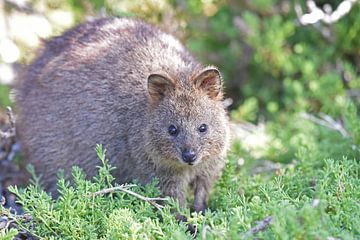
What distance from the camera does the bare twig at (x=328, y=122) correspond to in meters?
6.54

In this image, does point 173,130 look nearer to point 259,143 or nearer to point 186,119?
point 186,119

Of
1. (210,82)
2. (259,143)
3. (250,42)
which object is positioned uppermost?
(210,82)

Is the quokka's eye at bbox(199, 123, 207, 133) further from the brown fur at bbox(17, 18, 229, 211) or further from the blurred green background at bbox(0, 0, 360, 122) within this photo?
the blurred green background at bbox(0, 0, 360, 122)

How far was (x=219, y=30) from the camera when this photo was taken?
8195mm

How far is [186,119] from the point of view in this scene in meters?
5.34

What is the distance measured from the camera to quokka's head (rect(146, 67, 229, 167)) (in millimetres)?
5309

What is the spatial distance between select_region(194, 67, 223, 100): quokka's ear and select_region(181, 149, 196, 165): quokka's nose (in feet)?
1.88

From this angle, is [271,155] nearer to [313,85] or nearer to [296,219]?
[313,85]

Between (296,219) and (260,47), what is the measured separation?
4153 millimetres

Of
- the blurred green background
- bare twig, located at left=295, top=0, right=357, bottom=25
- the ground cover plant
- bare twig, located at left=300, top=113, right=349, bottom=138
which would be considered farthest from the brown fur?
bare twig, located at left=295, top=0, right=357, bottom=25

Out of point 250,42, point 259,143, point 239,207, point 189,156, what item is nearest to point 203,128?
point 189,156

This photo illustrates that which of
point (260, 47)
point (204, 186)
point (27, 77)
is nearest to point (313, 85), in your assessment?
point (260, 47)

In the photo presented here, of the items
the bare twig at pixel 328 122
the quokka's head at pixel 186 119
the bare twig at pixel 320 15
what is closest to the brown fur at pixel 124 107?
the quokka's head at pixel 186 119

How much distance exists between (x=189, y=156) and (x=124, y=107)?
0.93m
